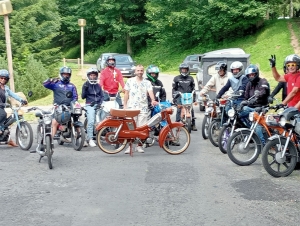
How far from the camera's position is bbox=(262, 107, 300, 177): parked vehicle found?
836 centimetres

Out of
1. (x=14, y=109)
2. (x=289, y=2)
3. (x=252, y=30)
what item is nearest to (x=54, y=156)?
(x=14, y=109)

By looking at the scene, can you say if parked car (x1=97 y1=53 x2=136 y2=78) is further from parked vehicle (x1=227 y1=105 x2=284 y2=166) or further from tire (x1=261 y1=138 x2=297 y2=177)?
tire (x1=261 y1=138 x2=297 y2=177)

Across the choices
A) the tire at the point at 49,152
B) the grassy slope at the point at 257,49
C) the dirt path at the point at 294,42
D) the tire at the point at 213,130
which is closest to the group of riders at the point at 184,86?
the tire at the point at 213,130

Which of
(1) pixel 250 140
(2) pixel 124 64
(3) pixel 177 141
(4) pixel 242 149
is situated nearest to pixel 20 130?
(3) pixel 177 141

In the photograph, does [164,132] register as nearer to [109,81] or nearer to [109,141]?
[109,141]

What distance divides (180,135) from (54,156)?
262 cm

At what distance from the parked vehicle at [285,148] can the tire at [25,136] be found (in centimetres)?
525

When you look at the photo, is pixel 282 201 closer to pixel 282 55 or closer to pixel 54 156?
pixel 54 156

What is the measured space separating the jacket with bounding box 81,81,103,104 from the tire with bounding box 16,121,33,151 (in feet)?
4.65

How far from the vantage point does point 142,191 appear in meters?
7.56

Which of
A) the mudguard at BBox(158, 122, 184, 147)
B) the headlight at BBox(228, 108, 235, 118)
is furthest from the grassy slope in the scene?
the headlight at BBox(228, 108, 235, 118)

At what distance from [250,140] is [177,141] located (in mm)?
2000

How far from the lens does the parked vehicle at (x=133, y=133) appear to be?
1023 centimetres

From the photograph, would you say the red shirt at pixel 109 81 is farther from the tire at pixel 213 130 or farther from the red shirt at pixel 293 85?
the red shirt at pixel 293 85
